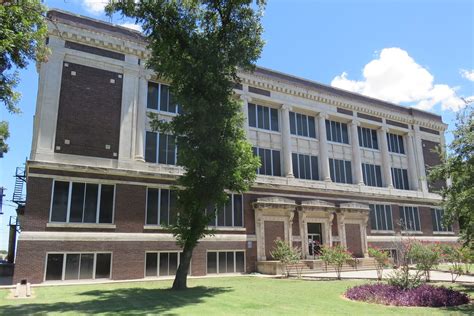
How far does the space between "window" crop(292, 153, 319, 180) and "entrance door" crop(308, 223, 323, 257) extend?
426cm

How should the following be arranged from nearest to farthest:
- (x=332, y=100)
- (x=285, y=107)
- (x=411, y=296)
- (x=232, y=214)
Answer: (x=411, y=296)
(x=232, y=214)
(x=285, y=107)
(x=332, y=100)

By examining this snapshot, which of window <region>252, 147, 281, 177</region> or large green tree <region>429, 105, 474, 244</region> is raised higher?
window <region>252, 147, 281, 177</region>

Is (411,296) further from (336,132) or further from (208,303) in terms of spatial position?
(336,132)

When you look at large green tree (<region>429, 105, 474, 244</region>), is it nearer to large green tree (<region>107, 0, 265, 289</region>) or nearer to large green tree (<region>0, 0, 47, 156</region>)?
large green tree (<region>107, 0, 265, 289</region>)

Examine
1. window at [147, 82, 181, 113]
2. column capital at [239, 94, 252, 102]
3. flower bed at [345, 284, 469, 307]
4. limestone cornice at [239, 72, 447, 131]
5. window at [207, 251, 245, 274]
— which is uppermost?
limestone cornice at [239, 72, 447, 131]

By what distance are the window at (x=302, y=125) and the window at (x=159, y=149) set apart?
12.0 m

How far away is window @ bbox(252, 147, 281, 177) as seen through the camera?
103 ft

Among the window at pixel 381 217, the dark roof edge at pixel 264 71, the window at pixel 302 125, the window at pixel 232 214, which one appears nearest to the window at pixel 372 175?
the window at pixel 381 217

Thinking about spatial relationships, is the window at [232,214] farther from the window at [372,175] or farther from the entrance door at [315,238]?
the window at [372,175]

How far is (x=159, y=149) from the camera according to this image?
2672 centimetres

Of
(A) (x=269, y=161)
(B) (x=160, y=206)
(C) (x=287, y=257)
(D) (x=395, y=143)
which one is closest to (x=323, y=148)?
(A) (x=269, y=161)

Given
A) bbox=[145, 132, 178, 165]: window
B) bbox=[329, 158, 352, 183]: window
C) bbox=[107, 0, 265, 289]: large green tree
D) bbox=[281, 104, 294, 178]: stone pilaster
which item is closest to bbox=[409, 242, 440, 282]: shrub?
bbox=[107, 0, 265, 289]: large green tree

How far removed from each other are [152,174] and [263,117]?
11.8 metres

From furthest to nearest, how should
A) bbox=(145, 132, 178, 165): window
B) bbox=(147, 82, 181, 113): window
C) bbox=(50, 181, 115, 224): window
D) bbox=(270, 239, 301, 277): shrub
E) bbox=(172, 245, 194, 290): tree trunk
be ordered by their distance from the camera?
1. bbox=(147, 82, 181, 113): window
2. bbox=(145, 132, 178, 165): window
3. bbox=(270, 239, 301, 277): shrub
4. bbox=(50, 181, 115, 224): window
5. bbox=(172, 245, 194, 290): tree trunk
